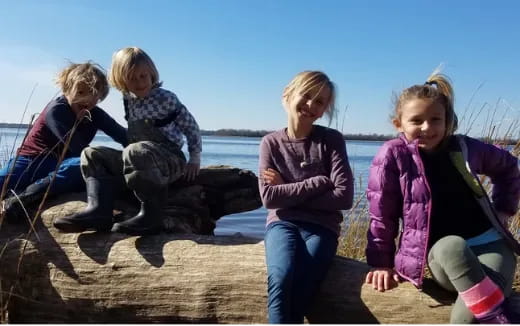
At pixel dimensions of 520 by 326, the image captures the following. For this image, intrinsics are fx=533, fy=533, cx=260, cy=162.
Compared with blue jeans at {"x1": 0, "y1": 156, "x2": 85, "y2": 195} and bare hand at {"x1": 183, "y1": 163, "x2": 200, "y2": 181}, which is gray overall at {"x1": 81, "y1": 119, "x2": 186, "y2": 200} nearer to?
bare hand at {"x1": 183, "y1": 163, "x2": 200, "y2": 181}

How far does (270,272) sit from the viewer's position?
113 inches

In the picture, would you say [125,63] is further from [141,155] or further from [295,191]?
[295,191]

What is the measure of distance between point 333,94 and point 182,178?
1.43 m

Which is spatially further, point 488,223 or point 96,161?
point 96,161

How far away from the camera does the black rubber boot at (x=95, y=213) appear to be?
337cm

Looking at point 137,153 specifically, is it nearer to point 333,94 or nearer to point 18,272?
point 18,272

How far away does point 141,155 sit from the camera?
3.50 metres

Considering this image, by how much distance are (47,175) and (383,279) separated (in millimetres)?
2593

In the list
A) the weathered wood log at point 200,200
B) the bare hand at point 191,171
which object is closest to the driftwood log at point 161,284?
the weathered wood log at point 200,200

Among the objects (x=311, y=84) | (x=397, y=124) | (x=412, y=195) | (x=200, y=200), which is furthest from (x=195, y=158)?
(x=412, y=195)

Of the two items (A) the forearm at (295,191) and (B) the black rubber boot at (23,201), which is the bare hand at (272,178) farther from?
(B) the black rubber boot at (23,201)

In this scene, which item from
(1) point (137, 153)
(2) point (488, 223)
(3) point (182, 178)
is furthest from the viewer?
(3) point (182, 178)

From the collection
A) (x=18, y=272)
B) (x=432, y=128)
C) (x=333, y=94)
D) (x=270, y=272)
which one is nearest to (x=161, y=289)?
(x=270, y=272)

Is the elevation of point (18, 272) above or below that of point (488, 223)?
below
